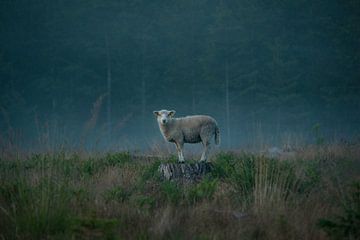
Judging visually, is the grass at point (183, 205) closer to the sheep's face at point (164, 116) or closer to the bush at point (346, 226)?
the bush at point (346, 226)

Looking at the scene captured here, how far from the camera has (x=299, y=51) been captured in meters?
38.0

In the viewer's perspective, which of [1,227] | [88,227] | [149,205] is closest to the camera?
[88,227]

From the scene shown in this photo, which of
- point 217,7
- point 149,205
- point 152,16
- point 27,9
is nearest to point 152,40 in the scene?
point 152,16

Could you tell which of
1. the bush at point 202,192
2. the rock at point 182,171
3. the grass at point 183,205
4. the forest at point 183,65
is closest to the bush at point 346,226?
the grass at point 183,205

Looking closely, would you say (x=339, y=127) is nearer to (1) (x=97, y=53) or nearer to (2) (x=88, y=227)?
(1) (x=97, y=53)

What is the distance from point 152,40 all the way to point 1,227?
36.7 meters

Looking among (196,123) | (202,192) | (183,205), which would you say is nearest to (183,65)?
(196,123)

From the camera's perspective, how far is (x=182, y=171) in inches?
350

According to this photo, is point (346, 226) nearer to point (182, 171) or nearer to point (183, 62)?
point (182, 171)

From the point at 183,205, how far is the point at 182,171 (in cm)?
191

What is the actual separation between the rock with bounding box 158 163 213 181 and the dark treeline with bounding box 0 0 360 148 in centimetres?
2464

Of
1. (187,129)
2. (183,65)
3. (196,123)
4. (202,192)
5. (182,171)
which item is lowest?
(202,192)

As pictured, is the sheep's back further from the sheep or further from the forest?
the forest

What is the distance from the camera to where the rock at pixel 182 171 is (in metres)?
8.83
